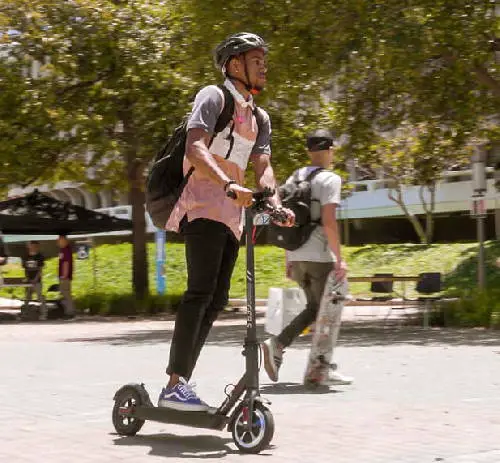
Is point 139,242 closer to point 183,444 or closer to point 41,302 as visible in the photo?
point 41,302

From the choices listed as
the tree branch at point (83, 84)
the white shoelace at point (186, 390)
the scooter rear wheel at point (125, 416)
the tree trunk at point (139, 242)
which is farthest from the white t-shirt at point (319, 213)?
the tree trunk at point (139, 242)

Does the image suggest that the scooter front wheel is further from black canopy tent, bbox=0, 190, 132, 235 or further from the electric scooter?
black canopy tent, bbox=0, 190, 132, 235

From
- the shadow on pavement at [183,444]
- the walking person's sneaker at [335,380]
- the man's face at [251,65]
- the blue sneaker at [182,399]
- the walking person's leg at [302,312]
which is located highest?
the man's face at [251,65]

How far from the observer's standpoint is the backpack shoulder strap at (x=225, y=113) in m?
6.26

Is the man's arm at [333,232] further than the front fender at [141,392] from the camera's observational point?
Yes

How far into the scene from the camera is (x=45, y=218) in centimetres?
2578

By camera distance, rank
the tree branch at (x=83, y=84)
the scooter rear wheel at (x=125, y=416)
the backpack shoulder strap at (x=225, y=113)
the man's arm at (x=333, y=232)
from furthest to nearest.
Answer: the tree branch at (x=83, y=84)
the man's arm at (x=333, y=232)
the scooter rear wheel at (x=125, y=416)
the backpack shoulder strap at (x=225, y=113)

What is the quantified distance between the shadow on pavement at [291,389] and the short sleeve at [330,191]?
1.35 m

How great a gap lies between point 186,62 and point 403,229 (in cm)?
5066

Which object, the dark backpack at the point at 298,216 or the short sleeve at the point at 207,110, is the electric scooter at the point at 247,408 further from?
the dark backpack at the point at 298,216

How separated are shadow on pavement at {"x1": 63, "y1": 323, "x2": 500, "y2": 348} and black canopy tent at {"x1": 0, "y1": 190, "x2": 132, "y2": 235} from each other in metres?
6.75

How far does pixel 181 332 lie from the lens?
6.25 metres

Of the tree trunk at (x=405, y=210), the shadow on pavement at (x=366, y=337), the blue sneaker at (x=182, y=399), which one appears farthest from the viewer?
the tree trunk at (x=405, y=210)

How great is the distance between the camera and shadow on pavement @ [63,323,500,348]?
1479cm
